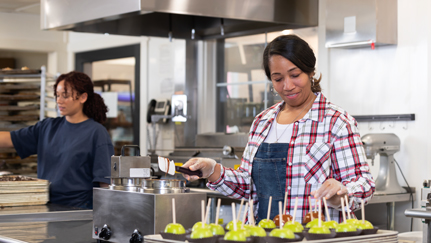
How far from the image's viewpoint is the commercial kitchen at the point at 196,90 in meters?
1.91

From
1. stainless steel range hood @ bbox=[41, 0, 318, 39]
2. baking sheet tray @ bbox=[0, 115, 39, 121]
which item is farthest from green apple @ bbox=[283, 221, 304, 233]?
baking sheet tray @ bbox=[0, 115, 39, 121]

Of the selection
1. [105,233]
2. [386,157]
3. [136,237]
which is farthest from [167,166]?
[386,157]

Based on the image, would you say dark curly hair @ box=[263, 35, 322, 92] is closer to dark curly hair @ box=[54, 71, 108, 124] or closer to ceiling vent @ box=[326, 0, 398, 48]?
dark curly hair @ box=[54, 71, 108, 124]

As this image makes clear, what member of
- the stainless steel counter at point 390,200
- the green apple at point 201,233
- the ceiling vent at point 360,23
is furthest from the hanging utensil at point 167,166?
the ceiling vent at point 360,23

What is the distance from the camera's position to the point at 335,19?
3994 millimetres

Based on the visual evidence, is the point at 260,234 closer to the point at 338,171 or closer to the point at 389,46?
the point at 338,171

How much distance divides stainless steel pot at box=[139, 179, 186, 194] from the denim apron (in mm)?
354

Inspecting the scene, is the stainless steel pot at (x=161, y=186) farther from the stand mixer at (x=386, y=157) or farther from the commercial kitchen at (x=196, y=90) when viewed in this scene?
the stand mixer at (x=386, y=157)

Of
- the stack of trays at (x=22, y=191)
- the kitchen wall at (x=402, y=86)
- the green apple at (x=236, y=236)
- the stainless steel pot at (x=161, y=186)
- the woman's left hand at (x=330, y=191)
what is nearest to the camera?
the green apple at (x=236, y=236)

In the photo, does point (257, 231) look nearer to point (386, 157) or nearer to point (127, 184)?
point (127, 184)

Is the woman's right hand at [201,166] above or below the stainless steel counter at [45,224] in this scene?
above

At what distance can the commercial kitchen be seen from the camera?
191 cm

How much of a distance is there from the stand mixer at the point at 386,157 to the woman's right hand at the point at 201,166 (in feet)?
6.28

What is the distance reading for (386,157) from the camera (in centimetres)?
373
